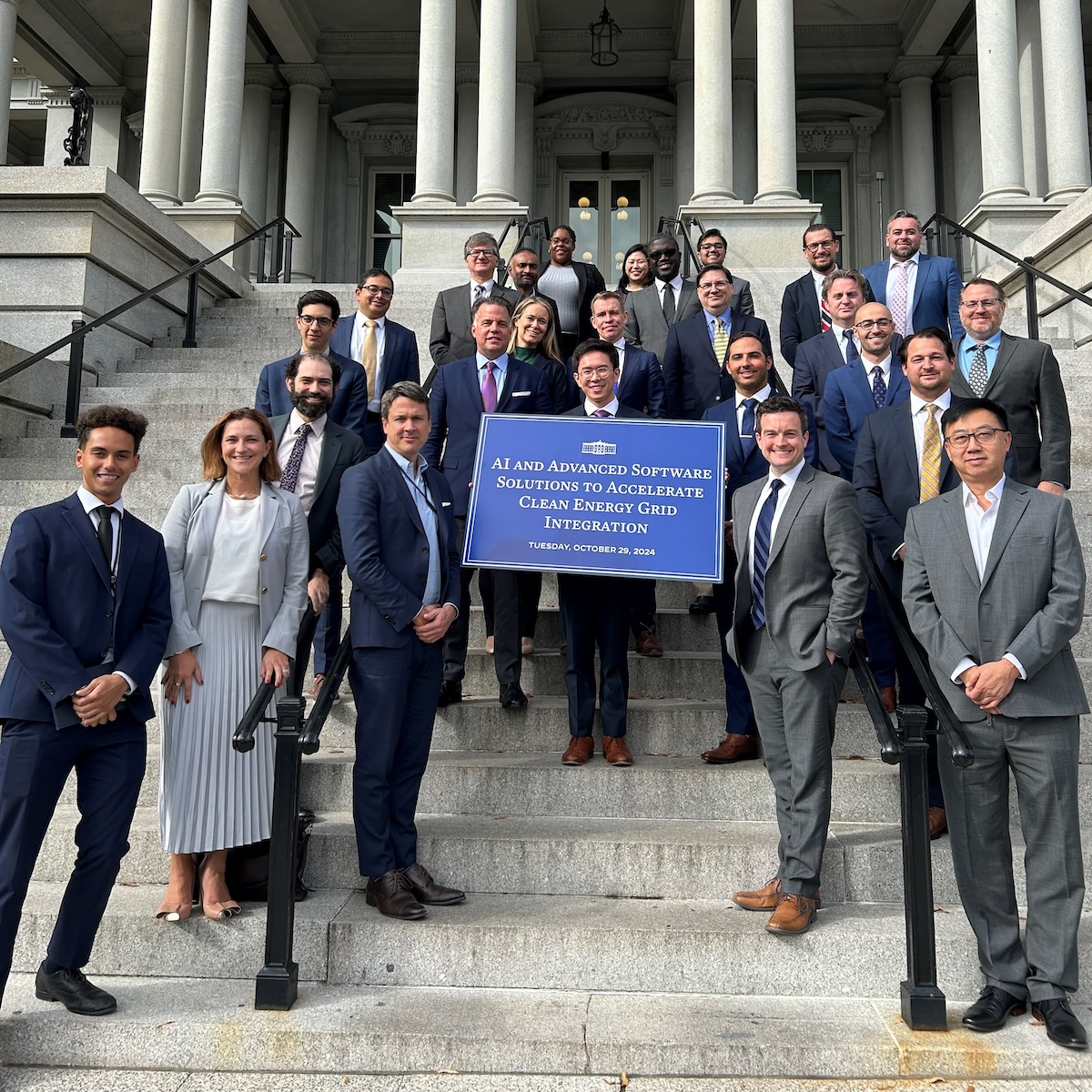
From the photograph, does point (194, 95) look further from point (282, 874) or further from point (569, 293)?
point (282, 874)

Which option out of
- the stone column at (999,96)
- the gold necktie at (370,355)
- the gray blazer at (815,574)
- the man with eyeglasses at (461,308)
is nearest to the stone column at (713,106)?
the stone column at (999,96)

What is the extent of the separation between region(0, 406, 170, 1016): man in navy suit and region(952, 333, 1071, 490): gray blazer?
170 inches

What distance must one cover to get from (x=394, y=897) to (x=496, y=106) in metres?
13.3

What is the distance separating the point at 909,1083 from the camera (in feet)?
12.5

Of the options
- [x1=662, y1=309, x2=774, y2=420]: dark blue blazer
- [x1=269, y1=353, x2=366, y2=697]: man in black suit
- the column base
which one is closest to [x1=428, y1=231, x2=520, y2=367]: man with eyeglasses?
[x1=662, y1=309, x2=774, y2=420]: dark blue blazer

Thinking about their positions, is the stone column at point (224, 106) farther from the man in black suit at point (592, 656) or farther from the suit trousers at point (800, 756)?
the suit trousers at point (800, 756)

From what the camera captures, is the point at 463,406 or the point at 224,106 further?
the point at 224,106

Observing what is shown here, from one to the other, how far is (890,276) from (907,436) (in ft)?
10.5

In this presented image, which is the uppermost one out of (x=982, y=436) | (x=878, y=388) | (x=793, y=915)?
(x=878, y=388)

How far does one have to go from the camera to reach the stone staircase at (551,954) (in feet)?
12.9

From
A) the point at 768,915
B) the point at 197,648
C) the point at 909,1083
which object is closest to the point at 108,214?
the point at 197,648

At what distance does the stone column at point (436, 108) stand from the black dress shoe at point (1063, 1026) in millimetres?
13337

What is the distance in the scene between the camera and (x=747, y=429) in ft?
20.5

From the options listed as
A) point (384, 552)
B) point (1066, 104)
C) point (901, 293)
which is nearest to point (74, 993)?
point (384, 552)
